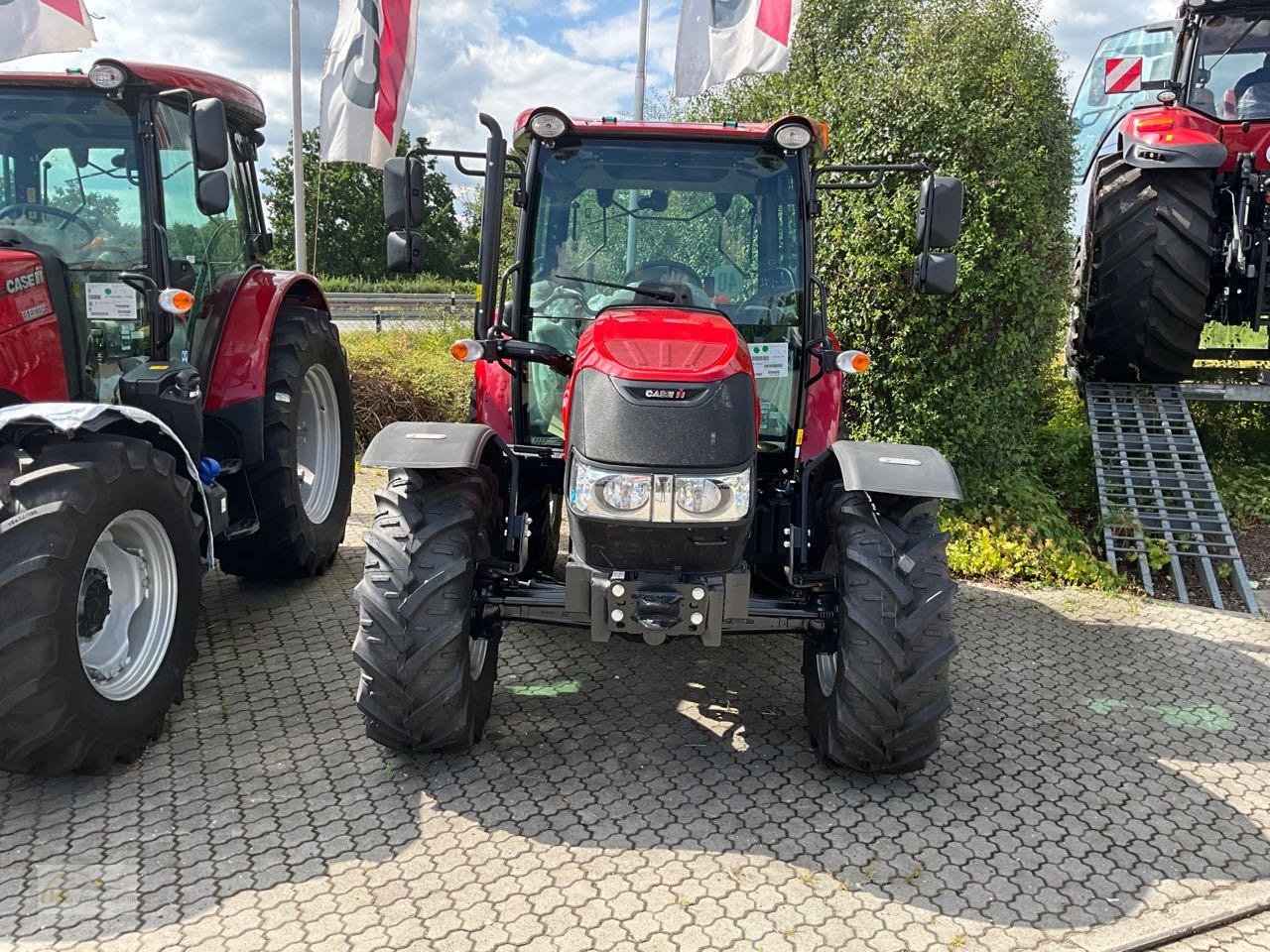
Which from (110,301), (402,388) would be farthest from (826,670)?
(402,388)

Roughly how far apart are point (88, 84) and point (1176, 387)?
635cm

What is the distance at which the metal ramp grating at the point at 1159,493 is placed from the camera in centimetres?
530

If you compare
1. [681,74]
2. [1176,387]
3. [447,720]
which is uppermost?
[681,74]

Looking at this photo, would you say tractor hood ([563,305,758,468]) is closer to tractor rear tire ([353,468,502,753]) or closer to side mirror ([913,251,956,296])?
tractor rear tire ([353,468,502,753])

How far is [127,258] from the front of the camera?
3893 mm

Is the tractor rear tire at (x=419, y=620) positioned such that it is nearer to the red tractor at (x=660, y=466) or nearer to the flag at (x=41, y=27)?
the red tractor at (x=660, y=466)

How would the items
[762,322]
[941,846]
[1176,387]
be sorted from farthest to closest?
[1176,387], [762,322], [941,846]

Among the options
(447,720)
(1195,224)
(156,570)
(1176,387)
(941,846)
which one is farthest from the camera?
(1176,387)

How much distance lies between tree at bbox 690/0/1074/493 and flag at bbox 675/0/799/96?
1.22m

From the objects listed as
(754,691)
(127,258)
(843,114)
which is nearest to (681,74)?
(843,114)

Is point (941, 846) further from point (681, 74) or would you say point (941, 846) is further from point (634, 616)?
point (681, 74)

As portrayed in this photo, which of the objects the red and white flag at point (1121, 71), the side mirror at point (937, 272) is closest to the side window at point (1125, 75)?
the red and white flag at point (1121, 71)

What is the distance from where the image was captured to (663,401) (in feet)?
9.59

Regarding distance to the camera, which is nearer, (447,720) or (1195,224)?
(447,720)
